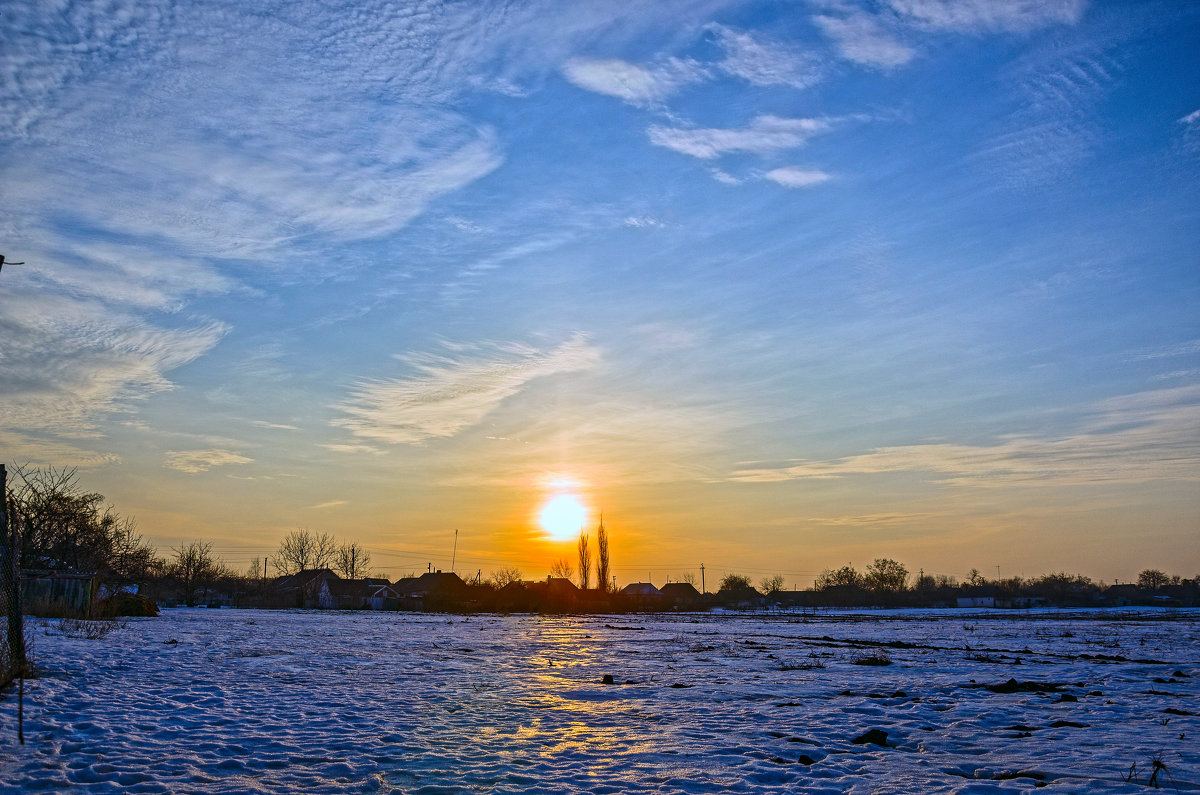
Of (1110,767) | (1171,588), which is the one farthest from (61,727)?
(1171,588)

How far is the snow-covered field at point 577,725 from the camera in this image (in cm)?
656

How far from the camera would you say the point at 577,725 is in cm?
931

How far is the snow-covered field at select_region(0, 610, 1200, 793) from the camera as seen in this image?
21.5 ft

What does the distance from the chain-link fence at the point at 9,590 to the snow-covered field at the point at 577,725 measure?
1.62ft

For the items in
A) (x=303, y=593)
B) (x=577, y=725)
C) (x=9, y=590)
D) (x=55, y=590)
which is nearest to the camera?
(x=577, y=725)

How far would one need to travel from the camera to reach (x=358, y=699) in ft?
35.8

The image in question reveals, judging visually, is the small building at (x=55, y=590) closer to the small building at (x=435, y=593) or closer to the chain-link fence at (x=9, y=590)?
the chain-link fence at (x=9, y=590)

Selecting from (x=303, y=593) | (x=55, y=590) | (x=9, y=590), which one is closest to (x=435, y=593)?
(x=303, y=593)

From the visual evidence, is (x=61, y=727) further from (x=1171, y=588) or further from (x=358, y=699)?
(x=1171, y=588)

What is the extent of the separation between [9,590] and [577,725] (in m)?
7.61

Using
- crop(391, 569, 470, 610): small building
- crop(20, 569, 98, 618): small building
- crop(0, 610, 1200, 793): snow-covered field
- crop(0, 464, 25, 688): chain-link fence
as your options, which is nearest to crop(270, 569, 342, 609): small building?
crop(391, 569, 470, 610): small building

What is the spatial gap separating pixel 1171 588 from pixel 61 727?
20067 cm

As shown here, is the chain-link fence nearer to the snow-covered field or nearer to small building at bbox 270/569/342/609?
the snow-covered field

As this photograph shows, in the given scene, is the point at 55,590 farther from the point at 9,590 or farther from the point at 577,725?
the point at 577,725
